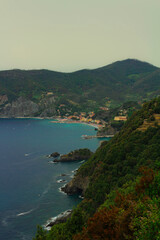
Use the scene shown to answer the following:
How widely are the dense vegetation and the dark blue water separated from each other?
6039mm

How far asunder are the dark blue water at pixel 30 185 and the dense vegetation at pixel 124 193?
6.04 meters

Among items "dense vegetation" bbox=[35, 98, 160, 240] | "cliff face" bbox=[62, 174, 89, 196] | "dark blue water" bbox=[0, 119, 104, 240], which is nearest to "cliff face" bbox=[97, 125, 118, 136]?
"dark blue water" bbox=[0, 119, 104, 240]

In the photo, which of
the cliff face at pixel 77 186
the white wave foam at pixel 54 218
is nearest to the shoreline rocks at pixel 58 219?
the white wave foam at pixel 54 218

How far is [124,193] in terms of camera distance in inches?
1252

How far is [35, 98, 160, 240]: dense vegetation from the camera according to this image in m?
17.9

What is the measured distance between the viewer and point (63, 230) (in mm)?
28328

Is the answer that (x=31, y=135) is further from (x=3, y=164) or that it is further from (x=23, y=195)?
(x=23, y=195)

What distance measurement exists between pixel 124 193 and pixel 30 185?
3897cm

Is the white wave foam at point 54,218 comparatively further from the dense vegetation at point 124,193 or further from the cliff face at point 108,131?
the cliff face at point 108,131

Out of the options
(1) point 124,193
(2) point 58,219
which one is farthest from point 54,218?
(1) point 124,193

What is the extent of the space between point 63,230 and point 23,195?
3319cm

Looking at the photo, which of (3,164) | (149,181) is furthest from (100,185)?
(3,164)

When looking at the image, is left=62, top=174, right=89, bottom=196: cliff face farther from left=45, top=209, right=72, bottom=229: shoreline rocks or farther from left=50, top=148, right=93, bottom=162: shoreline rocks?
left=50, top=148, right=93, bottom=162: shoreline rocks

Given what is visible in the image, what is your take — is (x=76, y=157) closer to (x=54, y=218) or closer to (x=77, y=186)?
(x=77, y=186)
